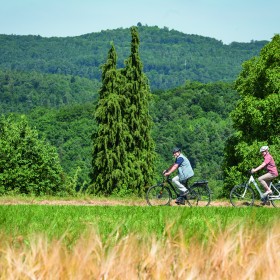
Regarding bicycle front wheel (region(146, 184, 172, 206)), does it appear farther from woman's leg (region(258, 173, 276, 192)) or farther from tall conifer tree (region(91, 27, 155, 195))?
tall conifer tree (region(91, 27, 155, 195))

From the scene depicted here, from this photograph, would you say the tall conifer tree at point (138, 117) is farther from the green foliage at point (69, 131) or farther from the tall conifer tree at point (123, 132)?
the green foliage at point (69, 131)

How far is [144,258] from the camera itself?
3518mm

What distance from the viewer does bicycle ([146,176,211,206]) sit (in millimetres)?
20750

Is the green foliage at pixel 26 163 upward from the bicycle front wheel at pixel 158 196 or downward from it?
downward

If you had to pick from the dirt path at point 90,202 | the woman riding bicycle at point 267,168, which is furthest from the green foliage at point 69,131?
the woman riding bicycle at point 267,168

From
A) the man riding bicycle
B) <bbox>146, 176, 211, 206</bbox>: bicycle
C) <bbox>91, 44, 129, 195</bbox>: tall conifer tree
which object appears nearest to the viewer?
the man riding bicycle

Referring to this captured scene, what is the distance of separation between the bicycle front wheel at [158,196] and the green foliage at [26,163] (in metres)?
21.3

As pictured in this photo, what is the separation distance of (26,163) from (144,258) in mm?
40130

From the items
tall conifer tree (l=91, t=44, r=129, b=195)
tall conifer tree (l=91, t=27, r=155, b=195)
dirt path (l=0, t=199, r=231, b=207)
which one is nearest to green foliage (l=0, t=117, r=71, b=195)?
tall conifer tree (l=91, t=44, r=129, b=195)

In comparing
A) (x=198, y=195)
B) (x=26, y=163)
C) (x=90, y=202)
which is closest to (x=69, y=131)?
(x=26, y=163)

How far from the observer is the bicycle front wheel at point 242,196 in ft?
70.1

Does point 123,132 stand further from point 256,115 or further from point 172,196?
point 172,196

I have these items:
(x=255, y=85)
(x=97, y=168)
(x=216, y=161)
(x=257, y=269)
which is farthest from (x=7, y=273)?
(x=216, y=161)

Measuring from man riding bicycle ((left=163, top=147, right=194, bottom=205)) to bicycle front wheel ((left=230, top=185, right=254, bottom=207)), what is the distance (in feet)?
5.74
